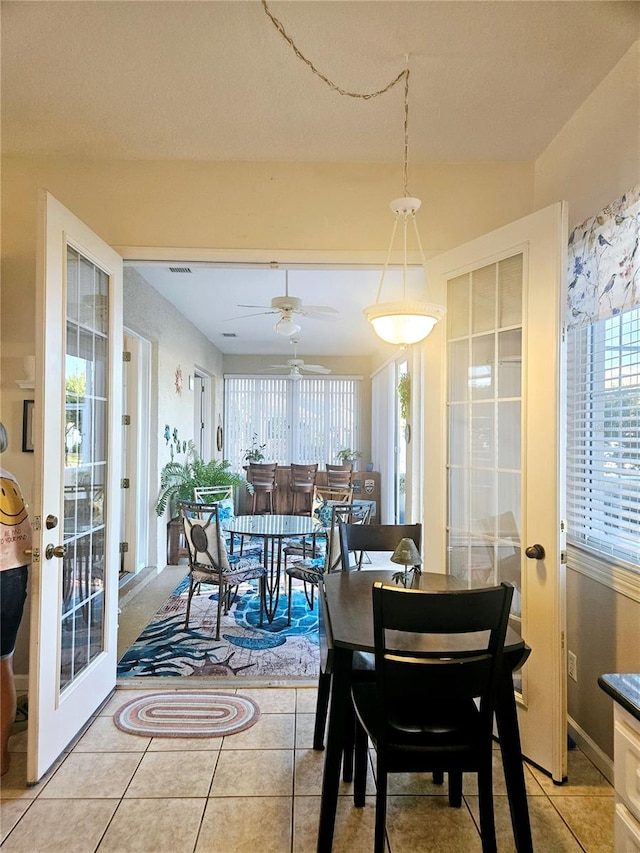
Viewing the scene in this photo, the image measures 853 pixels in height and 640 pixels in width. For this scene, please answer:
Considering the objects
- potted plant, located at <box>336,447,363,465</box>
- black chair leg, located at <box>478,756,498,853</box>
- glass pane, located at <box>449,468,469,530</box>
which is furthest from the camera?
potted plant, located at <box>336,447,363,465</box>

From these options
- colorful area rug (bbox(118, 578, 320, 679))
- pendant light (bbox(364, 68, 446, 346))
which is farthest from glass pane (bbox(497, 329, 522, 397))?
colorful area rug (bbox(118, 578, 320, 679))

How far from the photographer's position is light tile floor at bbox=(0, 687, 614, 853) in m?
1.67

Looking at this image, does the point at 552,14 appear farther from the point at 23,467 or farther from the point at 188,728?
the point at 188,728

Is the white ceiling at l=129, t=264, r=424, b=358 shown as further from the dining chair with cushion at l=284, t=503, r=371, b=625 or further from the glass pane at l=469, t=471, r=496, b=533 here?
the dining chair with cushion at l=284, t=503, r=371, b=625

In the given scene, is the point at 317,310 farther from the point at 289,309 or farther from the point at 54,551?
the point at 54,551

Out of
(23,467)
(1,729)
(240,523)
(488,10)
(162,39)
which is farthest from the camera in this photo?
(240,523)

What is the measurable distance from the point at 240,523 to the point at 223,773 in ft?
6.89

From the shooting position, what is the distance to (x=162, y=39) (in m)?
1.84

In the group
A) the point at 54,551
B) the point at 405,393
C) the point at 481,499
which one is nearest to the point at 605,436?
the point at 481,499

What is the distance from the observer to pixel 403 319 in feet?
6.13

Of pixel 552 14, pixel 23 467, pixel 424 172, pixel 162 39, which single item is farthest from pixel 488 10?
pixel 23 467

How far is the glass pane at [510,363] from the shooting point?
7.27 feet

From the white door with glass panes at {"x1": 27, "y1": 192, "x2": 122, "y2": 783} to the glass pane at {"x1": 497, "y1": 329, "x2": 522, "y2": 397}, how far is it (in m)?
1.95

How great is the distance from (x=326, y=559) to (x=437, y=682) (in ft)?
5.76
